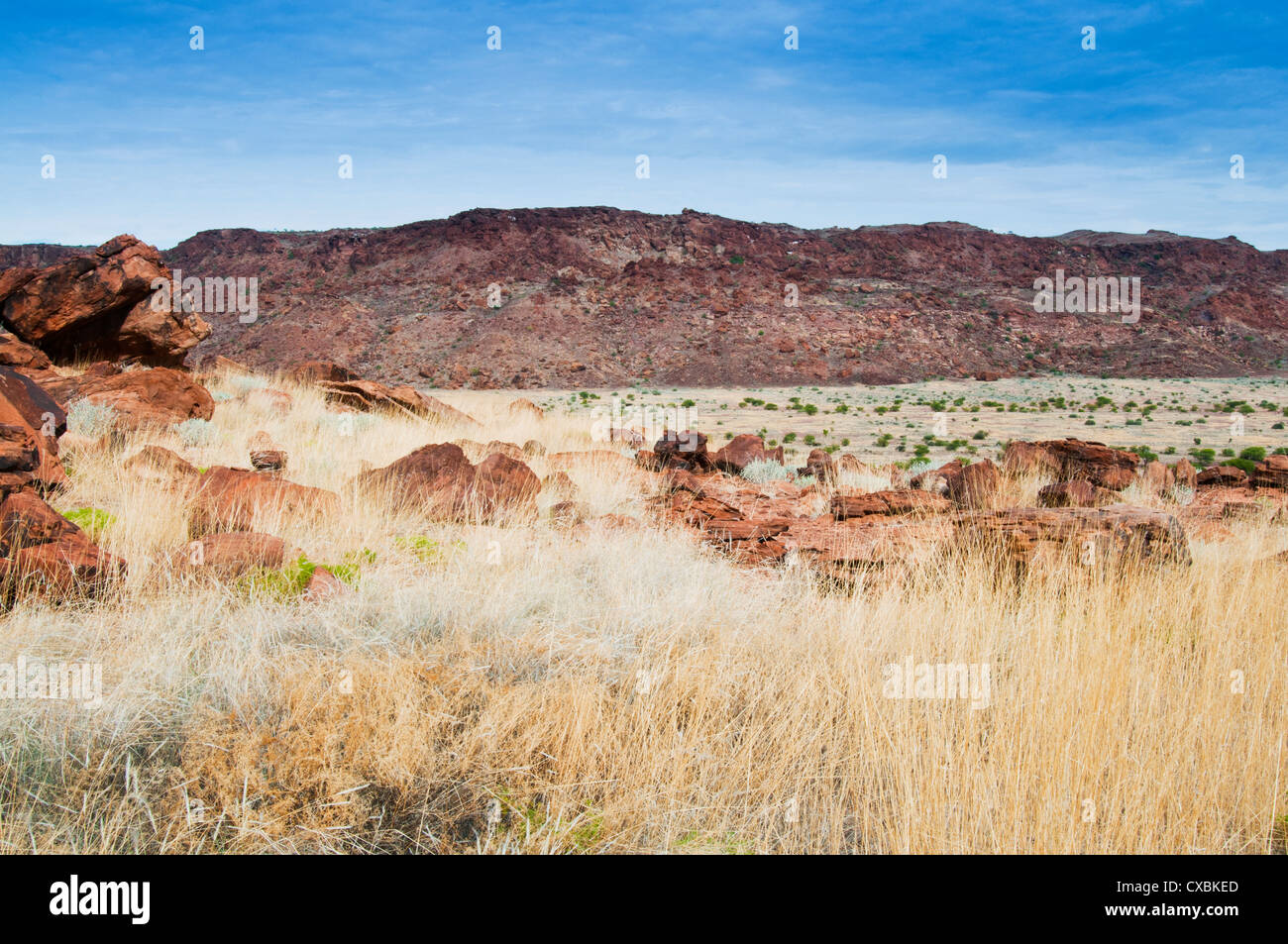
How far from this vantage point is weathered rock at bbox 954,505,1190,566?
5.02 metres

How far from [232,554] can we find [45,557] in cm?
83

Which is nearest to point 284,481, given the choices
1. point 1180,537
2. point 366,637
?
point 366,637

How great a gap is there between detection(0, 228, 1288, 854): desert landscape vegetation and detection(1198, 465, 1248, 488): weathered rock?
2.62 meters

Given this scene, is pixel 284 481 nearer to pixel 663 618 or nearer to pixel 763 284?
pixel 663 618

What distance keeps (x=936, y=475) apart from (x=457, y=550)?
601 cm

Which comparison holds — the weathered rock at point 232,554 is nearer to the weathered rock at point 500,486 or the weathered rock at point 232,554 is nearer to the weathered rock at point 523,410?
the weathered rock at point 500,486

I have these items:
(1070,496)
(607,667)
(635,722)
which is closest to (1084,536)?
(1070,496)

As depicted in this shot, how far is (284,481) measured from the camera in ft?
20.4

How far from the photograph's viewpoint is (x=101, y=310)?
11562mm

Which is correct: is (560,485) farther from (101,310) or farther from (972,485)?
(101,310)

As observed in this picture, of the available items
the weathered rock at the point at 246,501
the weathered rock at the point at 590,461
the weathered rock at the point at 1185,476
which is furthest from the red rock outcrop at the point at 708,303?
the weathered rock at the point at 246,501

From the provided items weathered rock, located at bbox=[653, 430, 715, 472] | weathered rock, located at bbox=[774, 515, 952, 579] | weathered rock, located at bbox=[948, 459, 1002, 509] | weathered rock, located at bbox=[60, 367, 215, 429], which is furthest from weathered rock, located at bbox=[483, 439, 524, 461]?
weathered rock, located at bbox=[948, 459, 1002, 509]

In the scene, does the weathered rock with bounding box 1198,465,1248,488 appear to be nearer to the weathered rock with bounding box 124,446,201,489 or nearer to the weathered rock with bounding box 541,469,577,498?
the weathered rock with bounding box 541,469,577,498

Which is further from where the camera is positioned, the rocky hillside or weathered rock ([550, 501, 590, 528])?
the rocky hillside
